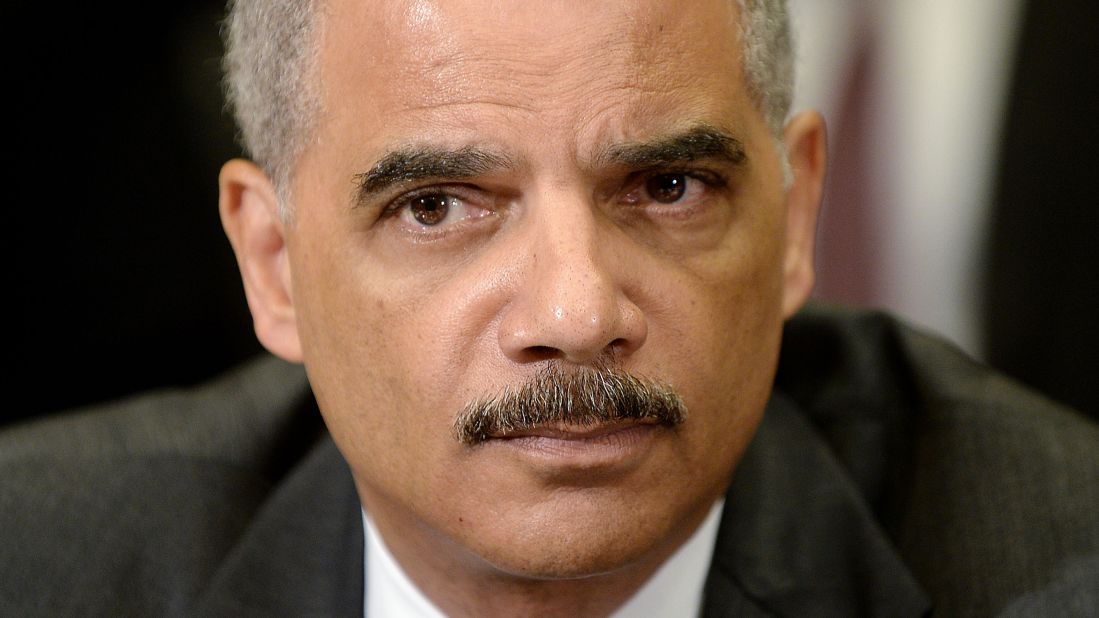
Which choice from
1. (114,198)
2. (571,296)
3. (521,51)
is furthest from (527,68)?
(114,198)

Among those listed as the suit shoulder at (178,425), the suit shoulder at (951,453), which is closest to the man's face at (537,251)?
the suit shoulder at (951,453)

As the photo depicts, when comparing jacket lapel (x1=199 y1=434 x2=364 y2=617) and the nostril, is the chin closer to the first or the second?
the nostril

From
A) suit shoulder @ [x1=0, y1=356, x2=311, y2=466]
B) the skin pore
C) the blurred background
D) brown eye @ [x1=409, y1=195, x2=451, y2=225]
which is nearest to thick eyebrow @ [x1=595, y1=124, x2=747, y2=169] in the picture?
the skin pore

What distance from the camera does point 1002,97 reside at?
3.36m

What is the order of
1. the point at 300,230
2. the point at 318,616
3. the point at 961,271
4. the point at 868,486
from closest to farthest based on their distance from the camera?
1. the point at 300,230
2. the point at 318,616
3. the point at 868,486
4. the point at 961,271

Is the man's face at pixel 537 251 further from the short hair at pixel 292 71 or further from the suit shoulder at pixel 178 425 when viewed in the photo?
the suit shoulder at pixel 178 425

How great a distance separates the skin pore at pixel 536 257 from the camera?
5.49 ft

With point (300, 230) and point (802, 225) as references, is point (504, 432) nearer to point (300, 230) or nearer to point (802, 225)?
point (300, 230)

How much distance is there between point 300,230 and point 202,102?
1484mm

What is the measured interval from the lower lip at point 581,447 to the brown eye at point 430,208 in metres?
0.30

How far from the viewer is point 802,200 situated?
2125mm

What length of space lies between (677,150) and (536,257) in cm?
24

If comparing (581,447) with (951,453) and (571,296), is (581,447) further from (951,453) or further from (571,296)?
(951,453)

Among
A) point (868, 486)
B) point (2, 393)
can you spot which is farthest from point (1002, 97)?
point (2, 393)
